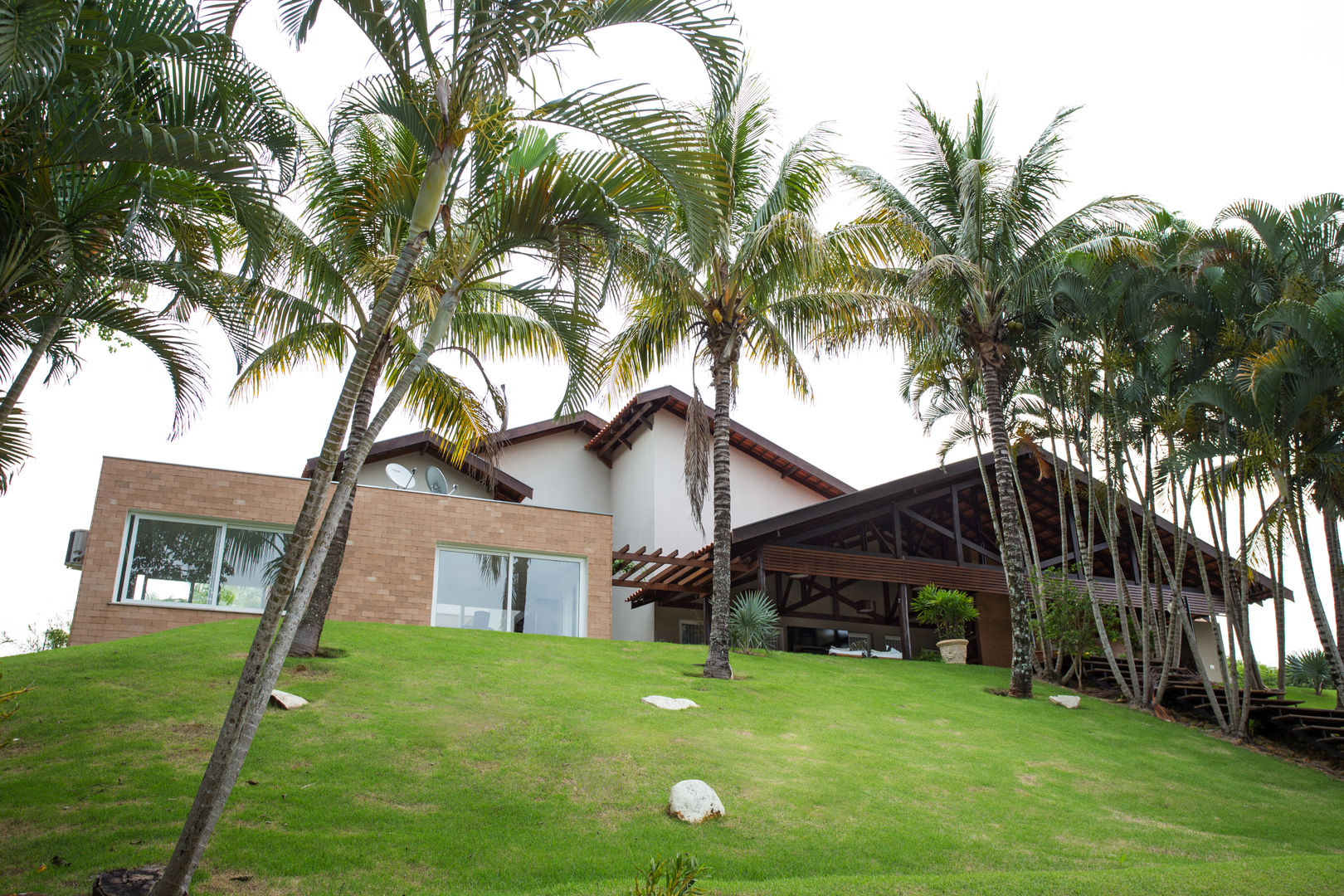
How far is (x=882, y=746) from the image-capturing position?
10.3 metres

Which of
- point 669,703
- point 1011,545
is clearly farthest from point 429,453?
point 1011,545

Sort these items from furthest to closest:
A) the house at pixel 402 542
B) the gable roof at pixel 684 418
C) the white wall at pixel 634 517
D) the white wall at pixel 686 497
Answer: the gable roof at pixel 684 418 < the white wall at pixel 634 517 < the white wall at pixel 686 497 < the house at pixel 402 542

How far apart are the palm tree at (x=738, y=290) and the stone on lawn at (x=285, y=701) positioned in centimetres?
629

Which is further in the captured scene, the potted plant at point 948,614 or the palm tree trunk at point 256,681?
the potted plant at point 948,614

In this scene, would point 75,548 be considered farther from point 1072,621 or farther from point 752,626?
point 1072,621

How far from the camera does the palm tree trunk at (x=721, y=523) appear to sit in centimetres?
1329

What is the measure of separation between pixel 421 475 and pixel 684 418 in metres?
6.93

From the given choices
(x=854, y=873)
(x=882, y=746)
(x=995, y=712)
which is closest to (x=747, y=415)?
(x=995, y=712)

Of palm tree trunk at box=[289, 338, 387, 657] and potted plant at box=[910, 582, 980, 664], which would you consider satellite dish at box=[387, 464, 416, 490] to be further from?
potted plant at box=[910, 582, 980, 664]

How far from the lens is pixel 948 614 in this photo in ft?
62.0

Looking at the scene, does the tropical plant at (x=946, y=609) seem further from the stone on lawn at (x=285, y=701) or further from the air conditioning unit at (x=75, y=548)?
the air conditioning unit at (x=75, y=548)

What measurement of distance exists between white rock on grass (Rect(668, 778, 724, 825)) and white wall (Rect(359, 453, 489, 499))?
13.2 metres

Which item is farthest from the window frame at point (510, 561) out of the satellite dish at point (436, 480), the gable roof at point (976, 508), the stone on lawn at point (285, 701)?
the stone on lawn at point (285, 701)

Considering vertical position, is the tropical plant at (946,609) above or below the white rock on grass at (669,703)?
above
